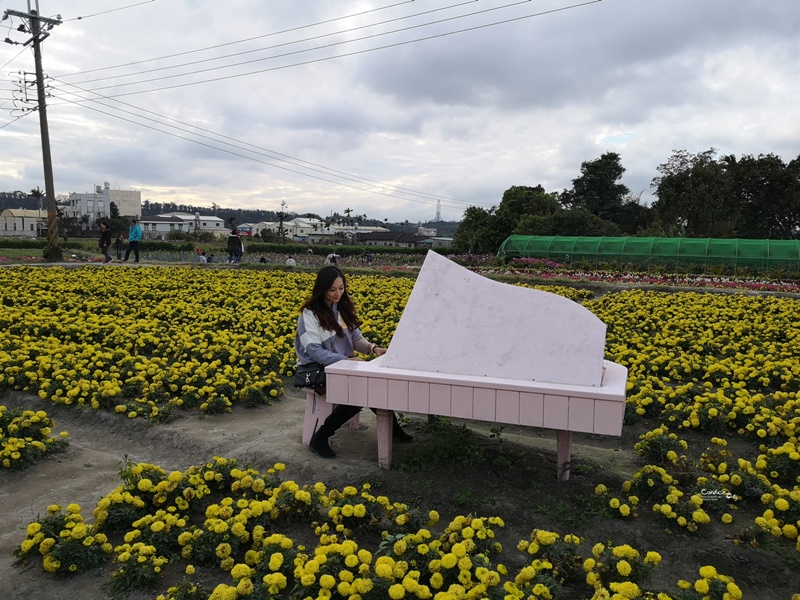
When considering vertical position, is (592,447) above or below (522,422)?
below

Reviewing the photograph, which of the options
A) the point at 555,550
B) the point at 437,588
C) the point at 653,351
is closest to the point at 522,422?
the point at 555,550

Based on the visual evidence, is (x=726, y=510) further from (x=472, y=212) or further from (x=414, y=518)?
(x=472, y=212)

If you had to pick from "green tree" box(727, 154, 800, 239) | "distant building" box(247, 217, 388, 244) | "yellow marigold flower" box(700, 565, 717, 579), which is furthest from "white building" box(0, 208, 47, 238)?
"yellow marigold flower" box(700, 565, 717, 579)

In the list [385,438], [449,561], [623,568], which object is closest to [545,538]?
[623,568]

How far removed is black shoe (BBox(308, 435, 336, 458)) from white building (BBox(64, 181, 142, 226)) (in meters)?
113

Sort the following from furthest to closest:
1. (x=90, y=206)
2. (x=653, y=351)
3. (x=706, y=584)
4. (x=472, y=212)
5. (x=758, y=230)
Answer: (x=90, y=206) → (x=472, y=212) → (x=758, y=230) → (x=653, y=351) → (x=706, y=584)

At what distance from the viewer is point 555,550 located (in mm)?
3113

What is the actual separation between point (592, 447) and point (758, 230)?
1633 inches

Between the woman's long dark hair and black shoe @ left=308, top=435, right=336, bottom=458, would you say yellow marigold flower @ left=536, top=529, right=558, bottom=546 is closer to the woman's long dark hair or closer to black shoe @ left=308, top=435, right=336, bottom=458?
black shoe @ left=308, top=435, right=336, bottom=458

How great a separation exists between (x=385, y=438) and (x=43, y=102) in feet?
77.5

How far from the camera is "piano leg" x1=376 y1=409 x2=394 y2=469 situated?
4.25 meters

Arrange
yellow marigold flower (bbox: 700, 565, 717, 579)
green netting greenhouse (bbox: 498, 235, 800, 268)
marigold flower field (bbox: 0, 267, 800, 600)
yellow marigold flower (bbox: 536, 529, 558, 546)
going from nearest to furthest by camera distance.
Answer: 1. yellow marigold flower (bbox: 700, 565, 717, 579)
2. marigold flower field (bbox: 0, 267, 800, 600)
3. yellow marigold flower (bbox: 536, 529, 558, 546)
4. green netting greenhouse (bbox: 498, 235, 800, 268)

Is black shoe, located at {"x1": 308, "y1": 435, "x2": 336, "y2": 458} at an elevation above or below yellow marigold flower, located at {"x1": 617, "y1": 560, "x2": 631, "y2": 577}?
below

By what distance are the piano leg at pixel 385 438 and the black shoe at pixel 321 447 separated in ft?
1.39
